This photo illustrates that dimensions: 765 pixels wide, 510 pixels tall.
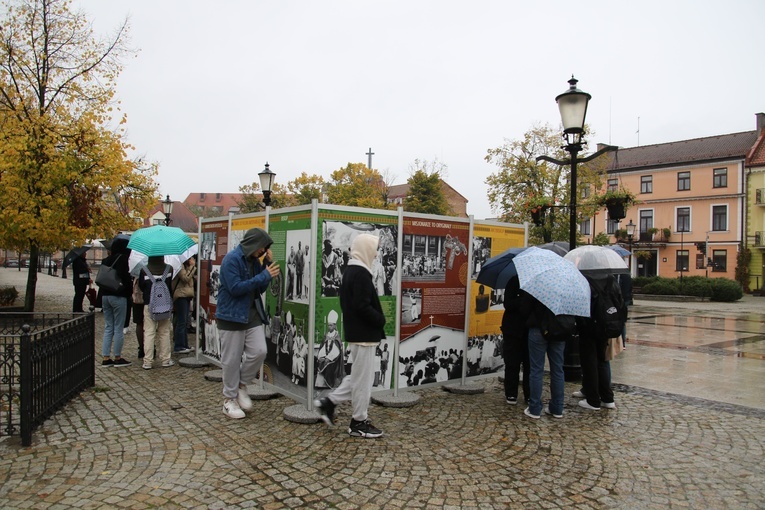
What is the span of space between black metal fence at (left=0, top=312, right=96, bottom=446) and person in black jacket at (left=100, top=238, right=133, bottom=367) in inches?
48.3

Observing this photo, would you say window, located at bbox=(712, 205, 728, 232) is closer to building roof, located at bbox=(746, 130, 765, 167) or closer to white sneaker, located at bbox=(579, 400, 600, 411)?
building roof, located at bbox=(746, 130, 765, 167)

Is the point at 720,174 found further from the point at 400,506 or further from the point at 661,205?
the point at 400,506

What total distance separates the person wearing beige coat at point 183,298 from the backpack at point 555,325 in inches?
239

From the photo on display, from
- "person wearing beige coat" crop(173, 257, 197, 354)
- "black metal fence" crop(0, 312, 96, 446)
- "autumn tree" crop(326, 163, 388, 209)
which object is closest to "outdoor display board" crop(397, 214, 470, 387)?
"black metal fence" crop(0, 312, 96, 446)

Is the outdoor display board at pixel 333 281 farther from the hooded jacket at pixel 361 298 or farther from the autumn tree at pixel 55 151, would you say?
the autumn tree at pixel 55 151

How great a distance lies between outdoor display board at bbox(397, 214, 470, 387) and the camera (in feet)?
21.4

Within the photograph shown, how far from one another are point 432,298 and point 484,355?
1330mm

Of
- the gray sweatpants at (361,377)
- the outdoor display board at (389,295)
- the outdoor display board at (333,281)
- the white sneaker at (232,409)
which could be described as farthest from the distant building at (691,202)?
the white sneaker at (232,409)

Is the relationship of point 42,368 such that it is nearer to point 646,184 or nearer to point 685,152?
point 646,184

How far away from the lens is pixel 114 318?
27.2 feet

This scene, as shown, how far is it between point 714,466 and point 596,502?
1.54 metres

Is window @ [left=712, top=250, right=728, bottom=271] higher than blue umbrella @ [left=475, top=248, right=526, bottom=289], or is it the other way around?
window @ [left=712, top=250, right=728, bottom=271]

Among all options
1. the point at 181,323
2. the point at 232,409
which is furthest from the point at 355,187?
the point at 232,409

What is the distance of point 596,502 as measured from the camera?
156 inches
